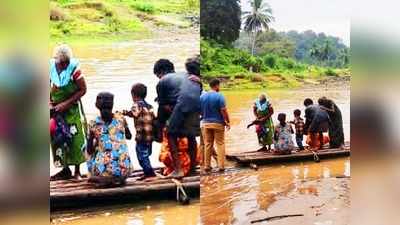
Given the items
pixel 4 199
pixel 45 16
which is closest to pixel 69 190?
pixel 4 199

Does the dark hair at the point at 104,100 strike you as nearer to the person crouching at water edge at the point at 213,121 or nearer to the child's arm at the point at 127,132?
the child's arm at the point at 127,132

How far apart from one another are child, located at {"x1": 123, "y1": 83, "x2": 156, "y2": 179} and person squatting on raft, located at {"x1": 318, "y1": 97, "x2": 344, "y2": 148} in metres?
1.86

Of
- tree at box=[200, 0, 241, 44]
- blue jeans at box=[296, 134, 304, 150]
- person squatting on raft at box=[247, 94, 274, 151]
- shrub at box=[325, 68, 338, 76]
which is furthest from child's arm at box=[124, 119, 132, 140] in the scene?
shrub at box=[325, 68, 338, 76]

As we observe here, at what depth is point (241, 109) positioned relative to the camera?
5105 mm

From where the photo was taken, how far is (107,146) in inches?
172

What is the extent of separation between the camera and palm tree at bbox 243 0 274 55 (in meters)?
5.08

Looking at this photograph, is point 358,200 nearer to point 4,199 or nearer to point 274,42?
point 274,42

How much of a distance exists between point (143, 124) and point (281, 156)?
1537 millimetres

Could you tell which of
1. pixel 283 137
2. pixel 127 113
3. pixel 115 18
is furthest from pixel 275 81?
pixel 115 18

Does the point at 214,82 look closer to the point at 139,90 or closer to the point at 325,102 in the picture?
the point at 139,90

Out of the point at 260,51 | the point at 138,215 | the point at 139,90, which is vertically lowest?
the point at 138,215

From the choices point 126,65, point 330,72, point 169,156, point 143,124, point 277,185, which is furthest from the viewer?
point 330,72

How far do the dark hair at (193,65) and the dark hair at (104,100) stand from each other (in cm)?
74

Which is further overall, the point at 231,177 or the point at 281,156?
the point at 281,156
